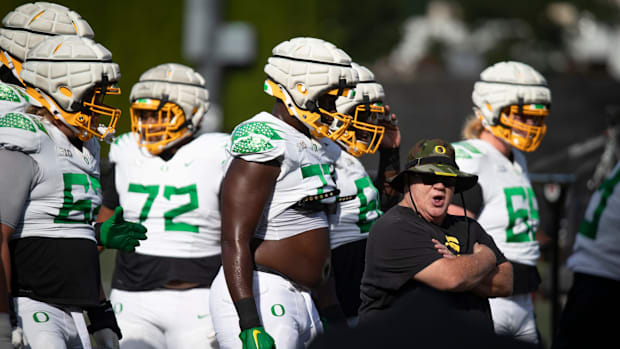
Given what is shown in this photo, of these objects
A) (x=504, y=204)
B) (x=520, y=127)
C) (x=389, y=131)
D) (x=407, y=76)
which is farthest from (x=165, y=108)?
(x=407, y=76)

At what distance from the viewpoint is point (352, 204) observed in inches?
179

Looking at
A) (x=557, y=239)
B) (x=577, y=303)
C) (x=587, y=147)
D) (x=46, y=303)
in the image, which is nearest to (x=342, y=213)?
(x=577, y=303)

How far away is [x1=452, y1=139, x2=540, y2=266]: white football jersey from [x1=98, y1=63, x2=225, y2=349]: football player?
4.61 feet

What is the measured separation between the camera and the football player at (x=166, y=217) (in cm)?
439

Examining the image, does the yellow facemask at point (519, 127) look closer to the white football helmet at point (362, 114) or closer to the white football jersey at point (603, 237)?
the white football helmet at point (362, 114)

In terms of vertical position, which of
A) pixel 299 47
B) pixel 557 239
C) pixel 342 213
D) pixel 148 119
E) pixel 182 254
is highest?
pixel 299 47

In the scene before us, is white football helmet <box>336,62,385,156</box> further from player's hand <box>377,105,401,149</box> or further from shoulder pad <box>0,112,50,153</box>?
shoulder pad <box>0,112,50,153</box>

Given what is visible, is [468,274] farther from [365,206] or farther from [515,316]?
[515,316]

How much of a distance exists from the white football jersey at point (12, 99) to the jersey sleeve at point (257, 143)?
1.09 meters

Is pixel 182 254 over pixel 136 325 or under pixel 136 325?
over

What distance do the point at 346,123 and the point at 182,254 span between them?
3.89 feet

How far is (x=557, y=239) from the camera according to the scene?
6.63 m

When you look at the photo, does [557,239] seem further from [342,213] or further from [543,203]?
[342,213]

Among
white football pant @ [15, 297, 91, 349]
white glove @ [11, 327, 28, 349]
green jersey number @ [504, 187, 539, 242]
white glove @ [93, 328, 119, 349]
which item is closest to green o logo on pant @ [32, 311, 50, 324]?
white football pant @ [15, 297, 91, 349]
